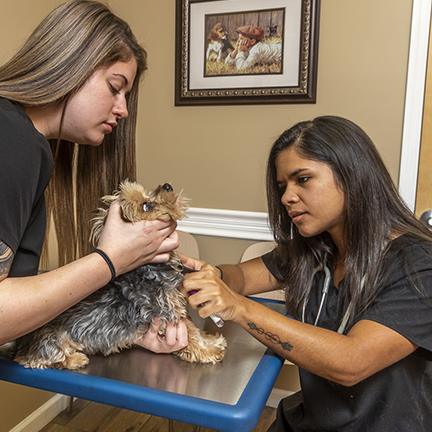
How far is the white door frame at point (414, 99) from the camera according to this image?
1698 millimetres

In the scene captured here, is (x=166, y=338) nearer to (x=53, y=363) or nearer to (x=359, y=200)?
(x=53, y=363)

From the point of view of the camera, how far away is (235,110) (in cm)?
203

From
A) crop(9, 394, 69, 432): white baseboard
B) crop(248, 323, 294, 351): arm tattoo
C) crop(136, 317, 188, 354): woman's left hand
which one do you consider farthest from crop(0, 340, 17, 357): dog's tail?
crop(9, 394, 69, 432): white baseboard

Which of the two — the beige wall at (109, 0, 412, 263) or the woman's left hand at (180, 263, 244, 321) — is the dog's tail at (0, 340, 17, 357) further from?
the beige wall at (109, 0, 412, 263)

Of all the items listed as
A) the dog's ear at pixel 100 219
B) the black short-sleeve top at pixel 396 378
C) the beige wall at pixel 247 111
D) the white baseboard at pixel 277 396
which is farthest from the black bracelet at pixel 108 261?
the white baseboard at pixel 277 396

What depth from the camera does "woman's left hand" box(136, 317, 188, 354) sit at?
2.92 ft

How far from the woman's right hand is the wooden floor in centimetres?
145

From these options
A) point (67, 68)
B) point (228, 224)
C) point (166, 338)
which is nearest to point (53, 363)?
point (166, 338)

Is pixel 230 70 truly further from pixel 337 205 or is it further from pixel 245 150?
pixel 337 205

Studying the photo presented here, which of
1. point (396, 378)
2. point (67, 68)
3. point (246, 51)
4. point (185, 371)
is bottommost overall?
point (396, 378)

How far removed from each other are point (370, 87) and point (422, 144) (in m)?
0.36

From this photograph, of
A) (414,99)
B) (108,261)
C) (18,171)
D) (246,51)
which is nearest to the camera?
(18,171)

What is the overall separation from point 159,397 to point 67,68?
2.30 feet

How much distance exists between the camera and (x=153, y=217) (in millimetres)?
860
